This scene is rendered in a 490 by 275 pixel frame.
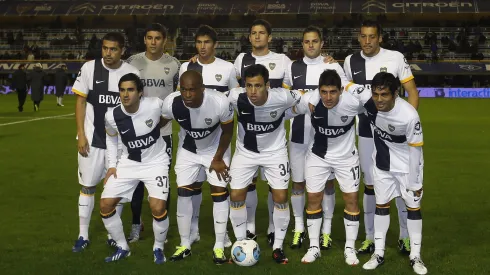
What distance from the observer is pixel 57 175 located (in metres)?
12.2

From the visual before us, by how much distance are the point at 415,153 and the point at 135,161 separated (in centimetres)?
277

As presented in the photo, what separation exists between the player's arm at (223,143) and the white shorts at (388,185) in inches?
59.9

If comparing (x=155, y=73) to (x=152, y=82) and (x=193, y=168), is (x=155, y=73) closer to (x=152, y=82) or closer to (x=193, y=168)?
(x=152, y=82)

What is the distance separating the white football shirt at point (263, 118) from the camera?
6.93 meters

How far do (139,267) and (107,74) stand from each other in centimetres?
214

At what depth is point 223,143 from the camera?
22.8 ft

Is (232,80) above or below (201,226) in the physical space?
above

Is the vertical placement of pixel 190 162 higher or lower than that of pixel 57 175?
higher

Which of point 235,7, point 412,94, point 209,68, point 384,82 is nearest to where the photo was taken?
point 384,82

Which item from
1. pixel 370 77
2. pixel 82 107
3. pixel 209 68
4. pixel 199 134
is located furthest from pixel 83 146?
pixel 370 77

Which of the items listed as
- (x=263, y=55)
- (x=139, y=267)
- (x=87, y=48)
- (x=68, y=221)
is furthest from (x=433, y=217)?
(x=87, y=48)

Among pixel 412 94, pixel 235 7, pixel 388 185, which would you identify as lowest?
pixel 388 185

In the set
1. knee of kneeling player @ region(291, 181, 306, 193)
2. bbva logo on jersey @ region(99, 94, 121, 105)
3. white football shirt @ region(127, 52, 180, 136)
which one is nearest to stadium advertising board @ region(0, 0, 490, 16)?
white football shirt @ region(127, 52, 180, 136)

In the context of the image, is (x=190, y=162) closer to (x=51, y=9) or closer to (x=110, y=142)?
(x=110, y=142)
